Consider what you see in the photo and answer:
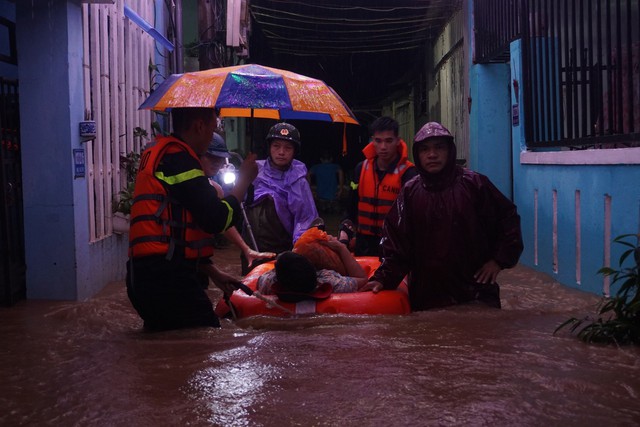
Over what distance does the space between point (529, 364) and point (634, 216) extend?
2.49 meters

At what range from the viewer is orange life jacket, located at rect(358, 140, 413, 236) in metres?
6.48

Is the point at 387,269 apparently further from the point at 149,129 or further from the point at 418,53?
the point at 418,53

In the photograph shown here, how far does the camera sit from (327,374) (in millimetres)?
3838

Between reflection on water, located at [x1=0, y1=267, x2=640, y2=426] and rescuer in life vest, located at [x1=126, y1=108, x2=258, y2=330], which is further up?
rescuer in life vest, located at [x1=126, y1=108, x2=258, y2=330]

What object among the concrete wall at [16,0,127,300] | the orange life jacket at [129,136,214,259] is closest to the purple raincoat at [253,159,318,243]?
the concrete wall at [16,0,127,300]

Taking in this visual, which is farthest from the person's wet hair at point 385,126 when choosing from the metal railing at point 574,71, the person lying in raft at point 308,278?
the metal railing at point 574,71

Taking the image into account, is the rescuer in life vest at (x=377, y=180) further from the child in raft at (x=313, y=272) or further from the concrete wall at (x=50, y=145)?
the concrete wall at (x=50, y=145)

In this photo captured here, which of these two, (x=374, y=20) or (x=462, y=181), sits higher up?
(x=374, y=20)

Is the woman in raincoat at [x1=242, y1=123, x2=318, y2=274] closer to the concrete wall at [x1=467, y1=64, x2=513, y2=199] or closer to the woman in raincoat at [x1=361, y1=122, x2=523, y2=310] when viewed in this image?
the woman in raincoat at [x1=361, y1=122, x2=523, y2=310]

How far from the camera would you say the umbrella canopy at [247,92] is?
15.5ft

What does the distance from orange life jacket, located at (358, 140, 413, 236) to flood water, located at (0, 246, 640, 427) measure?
5.05ft

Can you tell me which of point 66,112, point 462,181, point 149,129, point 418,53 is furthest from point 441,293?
point 418,53

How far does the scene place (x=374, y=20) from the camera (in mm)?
15336

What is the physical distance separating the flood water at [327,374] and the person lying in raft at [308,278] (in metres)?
0.27
